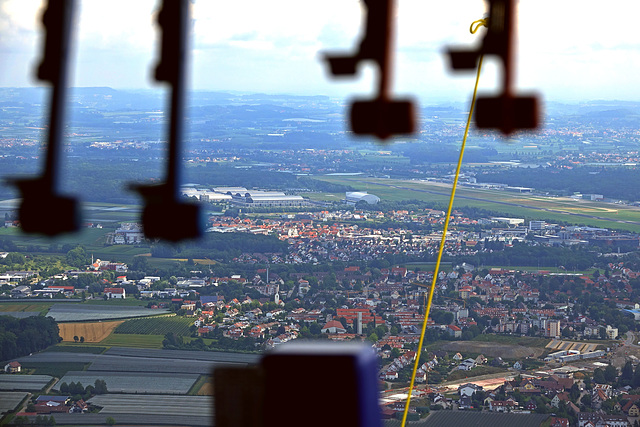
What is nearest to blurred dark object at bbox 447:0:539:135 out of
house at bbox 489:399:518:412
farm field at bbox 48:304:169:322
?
house at bbox 489:399:518:412

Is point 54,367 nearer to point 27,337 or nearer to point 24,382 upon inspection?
point 24,382

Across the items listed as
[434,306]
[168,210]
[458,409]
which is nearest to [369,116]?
[168,210]

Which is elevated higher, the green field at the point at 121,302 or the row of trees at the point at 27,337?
the green field at the point at 121,302

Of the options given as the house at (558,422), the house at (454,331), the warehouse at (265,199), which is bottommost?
the house at (558,422)

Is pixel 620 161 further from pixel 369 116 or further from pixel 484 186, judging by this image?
pixel 369 116

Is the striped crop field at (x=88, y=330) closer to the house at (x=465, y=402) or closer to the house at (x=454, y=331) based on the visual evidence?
the house at (x=454, y=331)

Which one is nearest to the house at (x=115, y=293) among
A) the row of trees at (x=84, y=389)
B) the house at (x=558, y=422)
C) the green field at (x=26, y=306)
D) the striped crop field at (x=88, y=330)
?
the green field at (x=26, y=306)
